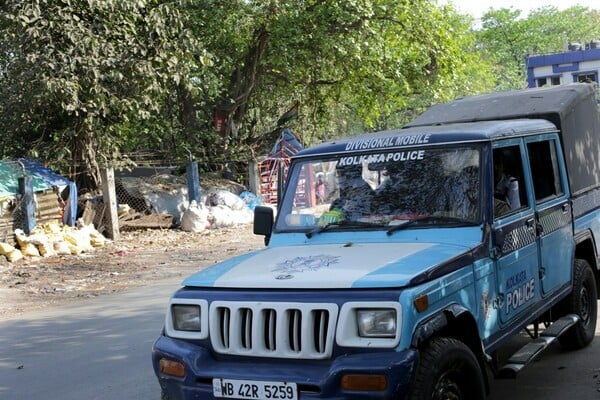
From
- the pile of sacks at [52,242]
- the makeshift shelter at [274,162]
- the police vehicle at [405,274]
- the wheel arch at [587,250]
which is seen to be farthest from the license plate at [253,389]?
the makeshift shelter at [274,162]

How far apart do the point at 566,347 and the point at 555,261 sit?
1.05 m

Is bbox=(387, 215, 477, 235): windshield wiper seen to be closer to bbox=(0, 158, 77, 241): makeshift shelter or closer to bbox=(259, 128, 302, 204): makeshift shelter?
bbox=(0, 158, 77, 241): makeshift shelter

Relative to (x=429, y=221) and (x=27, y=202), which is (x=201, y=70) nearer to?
(x=27, y=202)

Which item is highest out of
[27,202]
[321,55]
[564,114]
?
[321,55]

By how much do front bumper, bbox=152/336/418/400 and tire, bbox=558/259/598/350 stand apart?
122 inches

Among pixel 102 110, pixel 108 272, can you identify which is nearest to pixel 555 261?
pixel 108 272

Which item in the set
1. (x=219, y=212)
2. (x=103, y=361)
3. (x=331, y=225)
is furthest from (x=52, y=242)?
(x=331, y=225)

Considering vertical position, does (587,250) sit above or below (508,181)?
below

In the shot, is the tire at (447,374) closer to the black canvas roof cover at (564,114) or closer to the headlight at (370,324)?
the headlight at (370,324)

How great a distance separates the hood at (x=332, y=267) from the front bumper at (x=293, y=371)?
373 mm

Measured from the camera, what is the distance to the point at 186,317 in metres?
4.18

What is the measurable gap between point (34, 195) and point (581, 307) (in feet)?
40.8

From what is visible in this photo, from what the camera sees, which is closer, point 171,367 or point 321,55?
point 171,367

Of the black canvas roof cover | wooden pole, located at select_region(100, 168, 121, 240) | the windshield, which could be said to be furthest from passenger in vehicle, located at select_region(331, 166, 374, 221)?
wooden pole, located at select_region(100, 168, 121, 240)
